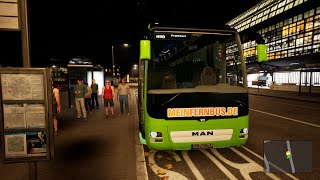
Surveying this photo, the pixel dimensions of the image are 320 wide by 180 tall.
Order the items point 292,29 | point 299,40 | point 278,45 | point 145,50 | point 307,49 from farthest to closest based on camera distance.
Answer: point 278,45, point 292,29, point 299,40, point 307,49, point 145,50

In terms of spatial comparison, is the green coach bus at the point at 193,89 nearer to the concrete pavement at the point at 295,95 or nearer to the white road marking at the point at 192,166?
the white road marking at the point at 192,166

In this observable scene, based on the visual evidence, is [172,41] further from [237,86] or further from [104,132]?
[104,132]

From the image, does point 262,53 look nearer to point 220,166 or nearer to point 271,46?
point 220,166

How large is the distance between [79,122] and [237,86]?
22.9 feet

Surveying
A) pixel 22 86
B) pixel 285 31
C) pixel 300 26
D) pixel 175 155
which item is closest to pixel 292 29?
pixel 285 31

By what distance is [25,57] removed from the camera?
3.21 meters

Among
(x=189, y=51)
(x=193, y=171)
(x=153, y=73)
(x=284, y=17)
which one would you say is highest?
(x=284, y=17)

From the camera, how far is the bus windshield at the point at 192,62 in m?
5.01

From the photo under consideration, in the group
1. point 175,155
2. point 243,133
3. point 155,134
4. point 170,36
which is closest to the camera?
point 155,134

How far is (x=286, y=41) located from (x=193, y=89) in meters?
48.9

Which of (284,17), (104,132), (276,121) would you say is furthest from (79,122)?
(284,17)

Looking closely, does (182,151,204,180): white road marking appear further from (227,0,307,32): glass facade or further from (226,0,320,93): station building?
(227,0,307,32): glass facade

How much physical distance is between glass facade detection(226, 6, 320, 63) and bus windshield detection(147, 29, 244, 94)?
39494 mm

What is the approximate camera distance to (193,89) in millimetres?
4777
